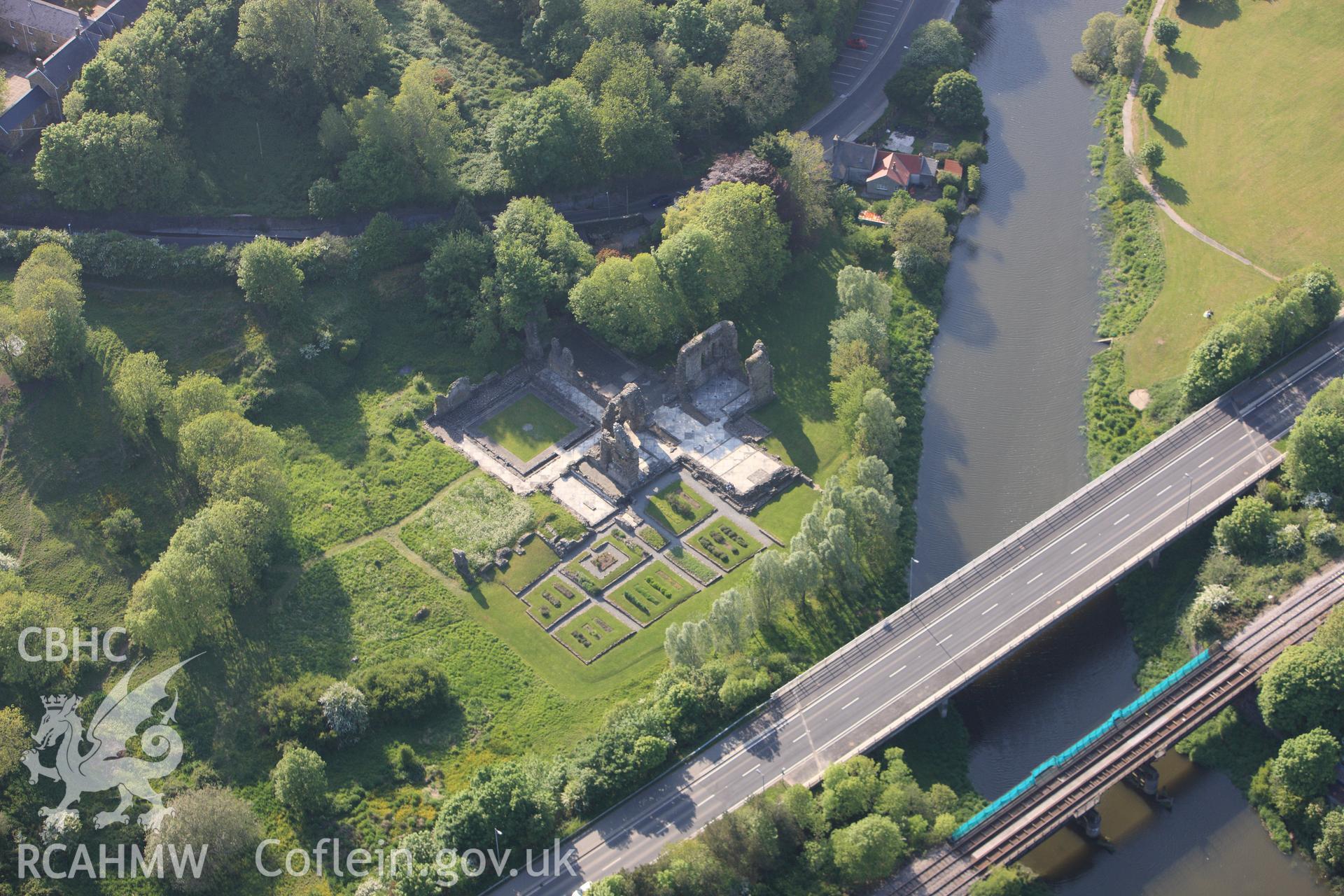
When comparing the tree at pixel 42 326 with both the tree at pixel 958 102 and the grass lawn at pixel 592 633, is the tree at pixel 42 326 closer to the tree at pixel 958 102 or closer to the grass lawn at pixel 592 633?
the grass lawn at pixel 592 633

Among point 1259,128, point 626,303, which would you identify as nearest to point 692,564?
point 626,303

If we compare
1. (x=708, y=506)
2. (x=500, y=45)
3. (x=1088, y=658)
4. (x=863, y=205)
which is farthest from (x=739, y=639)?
(x=500, y=45)

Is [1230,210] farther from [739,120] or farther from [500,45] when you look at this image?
[500,45]

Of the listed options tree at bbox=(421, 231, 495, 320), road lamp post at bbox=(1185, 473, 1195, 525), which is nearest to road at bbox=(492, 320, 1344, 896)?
road lamp post at bbox=(1185, 473, 1195, 525)

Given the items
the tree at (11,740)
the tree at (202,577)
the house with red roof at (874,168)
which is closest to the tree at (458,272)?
the tree at (202,577)

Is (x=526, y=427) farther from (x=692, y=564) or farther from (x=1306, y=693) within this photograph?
(x=1306, y=693)

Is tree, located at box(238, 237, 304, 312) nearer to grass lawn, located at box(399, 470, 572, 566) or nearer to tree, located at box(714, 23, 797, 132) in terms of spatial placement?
grass lawn, located at box(399, 470, 572, 566)

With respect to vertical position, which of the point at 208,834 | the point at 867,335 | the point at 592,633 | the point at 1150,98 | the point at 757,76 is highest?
the point at 757,76
